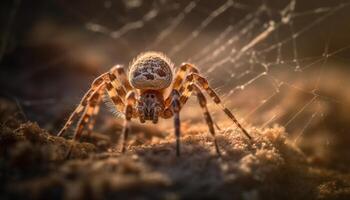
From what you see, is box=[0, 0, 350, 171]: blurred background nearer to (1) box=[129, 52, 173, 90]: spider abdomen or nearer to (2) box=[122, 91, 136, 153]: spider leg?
(1) box=[129, 52, 173, 90]: spider abdomen

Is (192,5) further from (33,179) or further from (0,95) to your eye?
(33,179)

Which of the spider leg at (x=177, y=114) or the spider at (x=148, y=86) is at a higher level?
the spider at (x=148, y=86)

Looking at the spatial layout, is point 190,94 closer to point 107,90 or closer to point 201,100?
point 201,100

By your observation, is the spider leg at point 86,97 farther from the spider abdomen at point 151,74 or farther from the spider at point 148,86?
the spider abdomen at point 151,74

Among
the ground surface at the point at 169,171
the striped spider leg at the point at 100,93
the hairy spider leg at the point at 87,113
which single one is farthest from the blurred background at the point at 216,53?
the hairy spider leg at the point at 87,113

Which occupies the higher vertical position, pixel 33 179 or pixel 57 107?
pixel 57 107

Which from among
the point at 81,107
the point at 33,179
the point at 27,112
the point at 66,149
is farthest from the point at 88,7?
the point at 33,179
